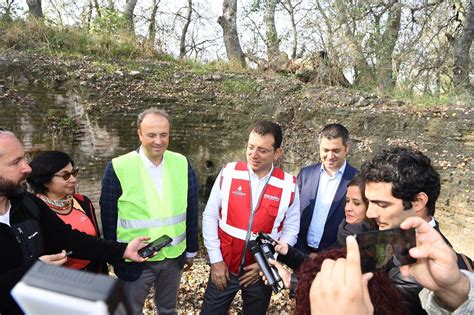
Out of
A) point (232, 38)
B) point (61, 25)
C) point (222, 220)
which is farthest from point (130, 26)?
point (222, 220)

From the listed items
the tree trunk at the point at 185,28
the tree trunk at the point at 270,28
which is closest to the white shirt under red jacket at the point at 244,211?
the tree trunk at the point at 270,28

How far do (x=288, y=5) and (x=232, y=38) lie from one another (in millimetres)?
5646

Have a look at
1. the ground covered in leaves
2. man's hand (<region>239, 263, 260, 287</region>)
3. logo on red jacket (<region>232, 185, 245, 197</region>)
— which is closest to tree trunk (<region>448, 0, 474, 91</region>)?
the ground covered in leaves

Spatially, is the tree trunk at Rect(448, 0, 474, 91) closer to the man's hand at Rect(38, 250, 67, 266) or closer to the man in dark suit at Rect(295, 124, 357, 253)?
the man in dark suit at Rect(295, 124, 357, 253)

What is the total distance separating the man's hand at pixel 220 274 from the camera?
116 inches

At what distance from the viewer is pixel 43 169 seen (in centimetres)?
271

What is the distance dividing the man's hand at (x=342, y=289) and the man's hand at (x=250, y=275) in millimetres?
2024

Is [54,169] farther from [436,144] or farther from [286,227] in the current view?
[436,144]

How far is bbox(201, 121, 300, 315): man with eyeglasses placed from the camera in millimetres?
2902

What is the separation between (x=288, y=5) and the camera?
13.6 m

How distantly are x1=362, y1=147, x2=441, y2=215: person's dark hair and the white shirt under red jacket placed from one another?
3.40 ft

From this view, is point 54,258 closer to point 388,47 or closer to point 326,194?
point 326,194

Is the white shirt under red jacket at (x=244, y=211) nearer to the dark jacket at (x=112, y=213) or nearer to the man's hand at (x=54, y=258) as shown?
the dark jacket at (x=112, y=213)

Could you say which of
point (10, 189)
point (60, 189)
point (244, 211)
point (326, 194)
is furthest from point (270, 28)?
point (10, 189)
